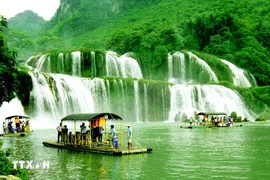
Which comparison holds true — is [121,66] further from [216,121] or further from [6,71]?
[6,71]

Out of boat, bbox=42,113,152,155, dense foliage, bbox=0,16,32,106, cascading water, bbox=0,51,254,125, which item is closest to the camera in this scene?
boat, bbox=42,113,152,155

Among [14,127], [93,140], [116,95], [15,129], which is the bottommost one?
[93,140]

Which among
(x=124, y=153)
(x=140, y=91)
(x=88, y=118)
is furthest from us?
(x=140, y=91)

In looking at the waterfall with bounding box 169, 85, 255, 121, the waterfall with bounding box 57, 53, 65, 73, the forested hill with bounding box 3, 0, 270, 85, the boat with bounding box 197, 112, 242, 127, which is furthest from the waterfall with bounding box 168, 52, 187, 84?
the boat with bounding box 197, 112, 242, 127

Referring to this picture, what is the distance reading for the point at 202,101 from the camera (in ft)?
163

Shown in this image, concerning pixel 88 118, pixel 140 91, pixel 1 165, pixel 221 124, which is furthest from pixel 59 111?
pixel 1 165

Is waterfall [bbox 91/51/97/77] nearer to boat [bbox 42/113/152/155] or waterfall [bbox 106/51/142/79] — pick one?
waterfall [bbox 106/51/142/79]

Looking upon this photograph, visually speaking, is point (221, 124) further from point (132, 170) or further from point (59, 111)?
point (132, 170)

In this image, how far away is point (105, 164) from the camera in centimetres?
1417

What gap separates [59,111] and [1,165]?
3027 centimetres

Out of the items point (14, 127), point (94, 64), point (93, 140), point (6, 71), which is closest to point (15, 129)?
point (14, 127)

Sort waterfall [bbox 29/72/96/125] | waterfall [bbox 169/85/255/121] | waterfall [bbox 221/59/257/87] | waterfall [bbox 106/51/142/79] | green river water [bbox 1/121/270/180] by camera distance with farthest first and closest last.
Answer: waterfall [bbox 221/59/257/87]
waterfall [bbox 106/51/142/79]
waterfall [bbox 169/85/255/121]
waterfall [bbox 29/72/96/125]
green river water [bbox 1/121/270/180]

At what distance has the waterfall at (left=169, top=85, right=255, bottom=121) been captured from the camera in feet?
160

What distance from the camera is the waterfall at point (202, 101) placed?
48.7m
